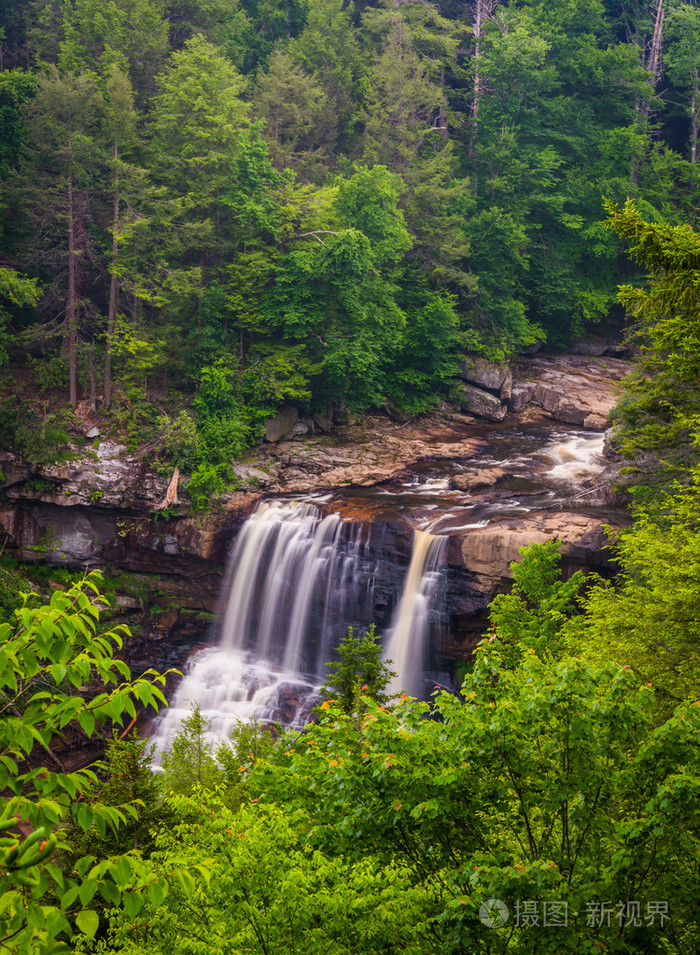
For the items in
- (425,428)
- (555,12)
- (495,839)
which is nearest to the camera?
(495,839)

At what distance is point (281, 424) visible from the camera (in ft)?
94.8

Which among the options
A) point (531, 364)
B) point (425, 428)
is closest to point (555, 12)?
point (531, 364)

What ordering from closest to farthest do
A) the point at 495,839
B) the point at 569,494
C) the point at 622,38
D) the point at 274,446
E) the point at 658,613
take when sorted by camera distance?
the point at 495,839 < the point at 658,613 < the point at 569,494 < the point at 274,446 < the point at 622,38

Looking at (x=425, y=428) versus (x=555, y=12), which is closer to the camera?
(x=425, y=428)

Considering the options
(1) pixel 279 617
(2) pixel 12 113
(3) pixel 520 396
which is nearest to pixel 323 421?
(1) pixel 279 617

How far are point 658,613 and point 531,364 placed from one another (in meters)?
26.9

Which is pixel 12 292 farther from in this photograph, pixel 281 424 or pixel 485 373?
pixel 485 373

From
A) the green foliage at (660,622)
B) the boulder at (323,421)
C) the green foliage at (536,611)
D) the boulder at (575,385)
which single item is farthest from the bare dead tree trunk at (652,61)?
the green foliage at (660,622)

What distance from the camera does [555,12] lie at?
39688 millimetres

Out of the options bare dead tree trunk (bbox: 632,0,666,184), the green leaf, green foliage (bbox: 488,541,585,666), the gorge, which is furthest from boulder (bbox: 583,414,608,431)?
the green leaf

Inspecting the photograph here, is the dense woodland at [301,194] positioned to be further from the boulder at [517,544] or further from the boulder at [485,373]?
the boulder at [517,544]

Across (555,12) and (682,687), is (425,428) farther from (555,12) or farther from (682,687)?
(555,12)

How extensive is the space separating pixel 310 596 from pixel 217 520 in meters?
4.65

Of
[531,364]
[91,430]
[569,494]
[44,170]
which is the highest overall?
[44,170]
